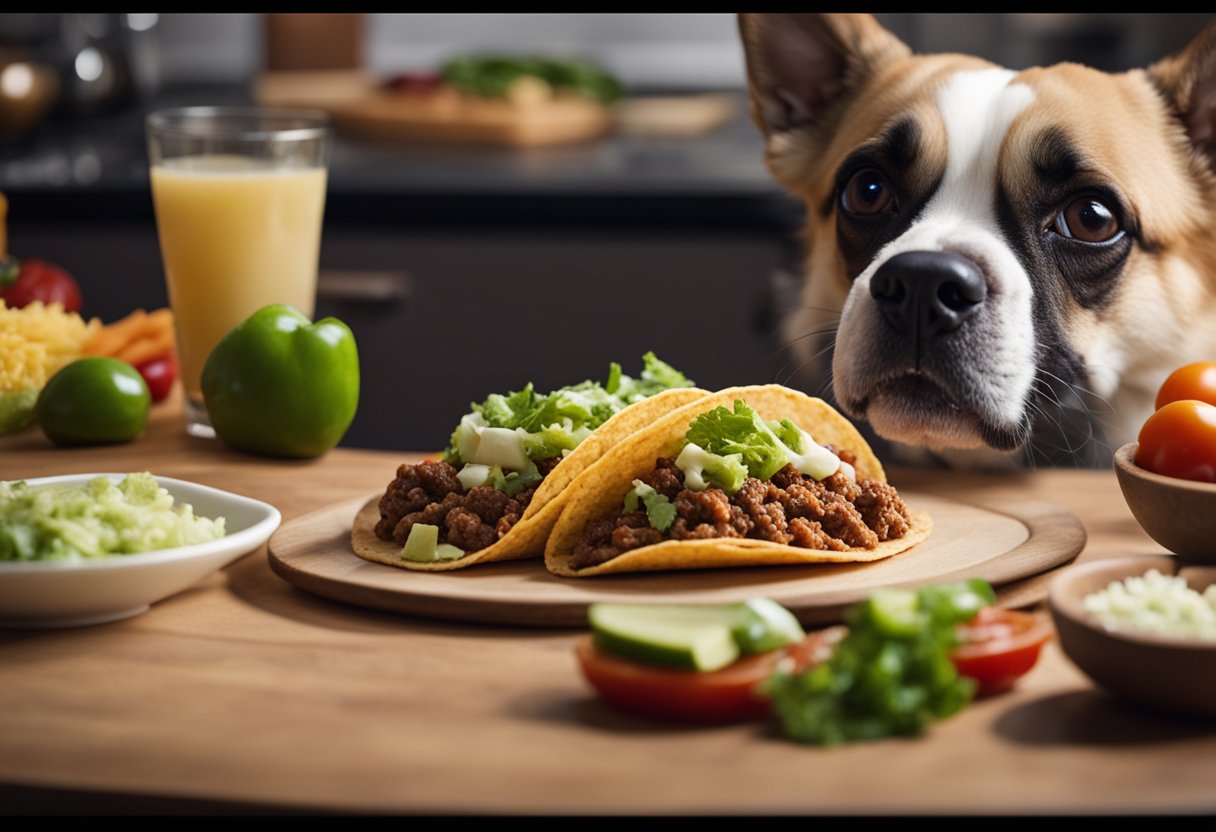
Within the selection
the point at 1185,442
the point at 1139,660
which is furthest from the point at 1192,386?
the point at 1139,660

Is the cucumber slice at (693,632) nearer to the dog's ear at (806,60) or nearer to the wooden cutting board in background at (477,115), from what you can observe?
the dog's ear at (806,60)

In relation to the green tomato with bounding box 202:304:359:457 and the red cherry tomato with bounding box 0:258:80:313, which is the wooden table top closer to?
the green tomato with bounding box 202:304:359:457

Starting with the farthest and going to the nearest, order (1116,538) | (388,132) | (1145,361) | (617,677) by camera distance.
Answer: (388,132) → (1145,361) → (1116,538) → (617,677)

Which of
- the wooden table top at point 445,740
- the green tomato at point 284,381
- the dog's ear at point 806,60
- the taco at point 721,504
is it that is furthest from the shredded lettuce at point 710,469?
the dog's ear at point 806,60

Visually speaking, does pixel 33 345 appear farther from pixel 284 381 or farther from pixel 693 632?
pixel 693 632

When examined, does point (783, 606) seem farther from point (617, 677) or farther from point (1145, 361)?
point (1145, 361)

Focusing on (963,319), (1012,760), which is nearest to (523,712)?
(1012,760)
